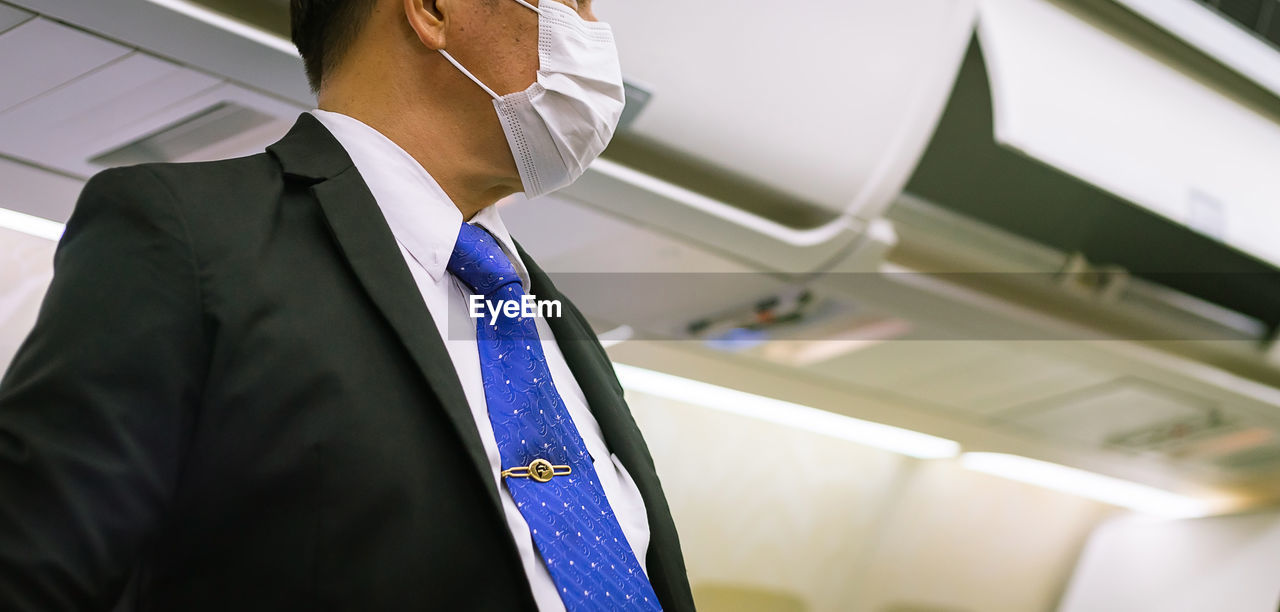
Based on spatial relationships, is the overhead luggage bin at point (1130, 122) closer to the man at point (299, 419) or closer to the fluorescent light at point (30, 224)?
the man at point (299, 419)

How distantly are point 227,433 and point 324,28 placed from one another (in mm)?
698

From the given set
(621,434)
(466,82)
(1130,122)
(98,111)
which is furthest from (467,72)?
(1130,122)

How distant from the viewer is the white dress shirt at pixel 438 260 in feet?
3.63

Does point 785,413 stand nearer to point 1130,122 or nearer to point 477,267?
point 1130,122

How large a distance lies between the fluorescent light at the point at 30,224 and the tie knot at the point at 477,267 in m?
1.18

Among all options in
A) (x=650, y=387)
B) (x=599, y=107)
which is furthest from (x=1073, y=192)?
(x=599, y=107)

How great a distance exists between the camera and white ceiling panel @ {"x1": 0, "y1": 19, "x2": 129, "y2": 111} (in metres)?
1.46

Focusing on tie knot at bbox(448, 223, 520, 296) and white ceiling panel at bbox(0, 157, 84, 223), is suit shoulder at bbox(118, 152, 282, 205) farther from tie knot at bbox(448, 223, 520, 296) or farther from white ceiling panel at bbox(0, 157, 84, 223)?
white ceiling panel at bbox(0, 157, 84, 223)

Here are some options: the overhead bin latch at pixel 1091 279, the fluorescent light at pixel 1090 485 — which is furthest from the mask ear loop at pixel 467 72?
the fluorescent light at pixel 1090 485

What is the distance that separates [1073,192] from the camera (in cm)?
251

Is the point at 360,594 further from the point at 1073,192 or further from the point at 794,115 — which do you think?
the point at 1073,192

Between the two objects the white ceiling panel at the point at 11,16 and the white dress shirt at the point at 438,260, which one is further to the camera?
the white ceiling panel at the point at 11,16

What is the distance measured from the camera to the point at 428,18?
1.29m

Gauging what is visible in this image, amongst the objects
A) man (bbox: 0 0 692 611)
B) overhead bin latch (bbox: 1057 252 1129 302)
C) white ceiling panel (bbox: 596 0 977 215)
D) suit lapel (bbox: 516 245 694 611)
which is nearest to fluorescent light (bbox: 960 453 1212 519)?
overhead bin latch (bbox: 1057 252 1129 302)
